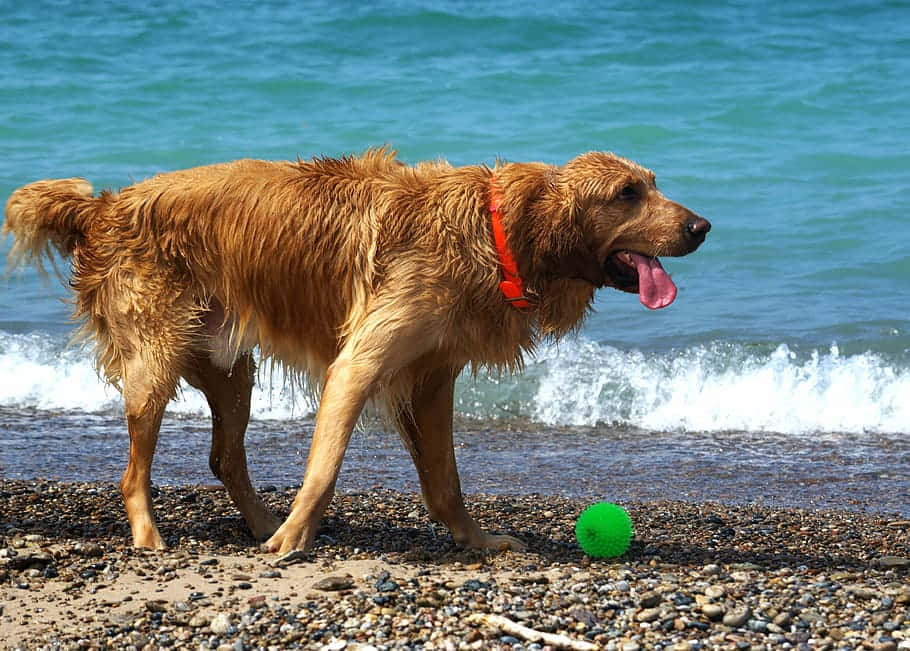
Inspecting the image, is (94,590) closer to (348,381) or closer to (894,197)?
(348,381)

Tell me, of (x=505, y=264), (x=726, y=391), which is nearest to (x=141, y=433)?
(x=505, y=264)

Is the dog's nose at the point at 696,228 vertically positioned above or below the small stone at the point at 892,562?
above

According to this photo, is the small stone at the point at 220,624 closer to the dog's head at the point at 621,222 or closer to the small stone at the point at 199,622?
the small stone at the point at 199,622

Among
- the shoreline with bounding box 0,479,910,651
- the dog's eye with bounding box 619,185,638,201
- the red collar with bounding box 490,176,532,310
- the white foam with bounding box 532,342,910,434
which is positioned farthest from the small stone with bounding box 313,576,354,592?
the white foam with bounding box 532,342,910,434

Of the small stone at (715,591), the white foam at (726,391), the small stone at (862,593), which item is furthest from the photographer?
the white foam at (726,391)

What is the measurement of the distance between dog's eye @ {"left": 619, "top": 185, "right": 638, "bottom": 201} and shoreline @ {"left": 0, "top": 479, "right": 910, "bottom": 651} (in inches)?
61.2

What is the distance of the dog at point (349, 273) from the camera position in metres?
5.26

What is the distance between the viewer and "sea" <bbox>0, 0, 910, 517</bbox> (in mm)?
8328

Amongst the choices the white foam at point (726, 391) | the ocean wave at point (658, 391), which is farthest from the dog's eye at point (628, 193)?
the white foam at point (726, 391)

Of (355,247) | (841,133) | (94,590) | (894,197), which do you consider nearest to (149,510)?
(94,590)

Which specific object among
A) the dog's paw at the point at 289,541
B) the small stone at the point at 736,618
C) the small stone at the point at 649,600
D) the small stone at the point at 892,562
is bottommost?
the small stone at the point at 892,562

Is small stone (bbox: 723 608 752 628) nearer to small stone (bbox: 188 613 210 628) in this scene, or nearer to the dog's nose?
the dog's nose

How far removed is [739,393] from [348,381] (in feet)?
17.4

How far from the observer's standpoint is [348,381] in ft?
17.0
